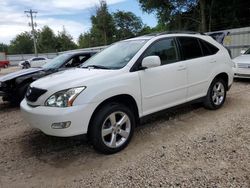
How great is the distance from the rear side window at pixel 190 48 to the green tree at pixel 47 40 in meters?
70.8

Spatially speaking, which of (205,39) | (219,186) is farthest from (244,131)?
(205,39)

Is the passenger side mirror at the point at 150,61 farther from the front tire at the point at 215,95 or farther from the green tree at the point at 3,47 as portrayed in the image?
the green tree at the point at 3,47

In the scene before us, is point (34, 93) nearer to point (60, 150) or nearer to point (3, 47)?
point (60, 150)

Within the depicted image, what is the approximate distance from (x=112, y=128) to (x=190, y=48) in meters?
2.37

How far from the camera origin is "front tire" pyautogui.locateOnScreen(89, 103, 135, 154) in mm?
3266

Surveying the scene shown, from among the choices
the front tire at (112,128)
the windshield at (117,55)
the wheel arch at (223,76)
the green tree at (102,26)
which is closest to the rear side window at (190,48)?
the wheel arch at (223,76)

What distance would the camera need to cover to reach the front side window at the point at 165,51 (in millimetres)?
4073

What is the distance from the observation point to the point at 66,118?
305 centimetres

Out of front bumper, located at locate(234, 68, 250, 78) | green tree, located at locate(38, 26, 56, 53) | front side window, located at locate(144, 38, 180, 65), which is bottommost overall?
front bumper, located at locate(234, 68, 250, 78)

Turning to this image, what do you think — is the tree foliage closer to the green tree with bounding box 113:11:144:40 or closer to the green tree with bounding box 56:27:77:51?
the green tree with bounding box 113:11:144:40

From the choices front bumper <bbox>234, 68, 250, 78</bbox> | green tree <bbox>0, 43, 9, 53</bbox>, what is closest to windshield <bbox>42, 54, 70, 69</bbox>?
front bumper <bbox>234, 68, 250, 78</bbox>

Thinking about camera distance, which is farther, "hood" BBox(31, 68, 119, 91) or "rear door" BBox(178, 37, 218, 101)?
"rear door" BBox(178, 37, 218, 101)

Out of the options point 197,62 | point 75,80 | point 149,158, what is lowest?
point 149,158

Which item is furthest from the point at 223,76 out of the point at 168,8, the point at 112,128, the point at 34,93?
the point at 168,8
